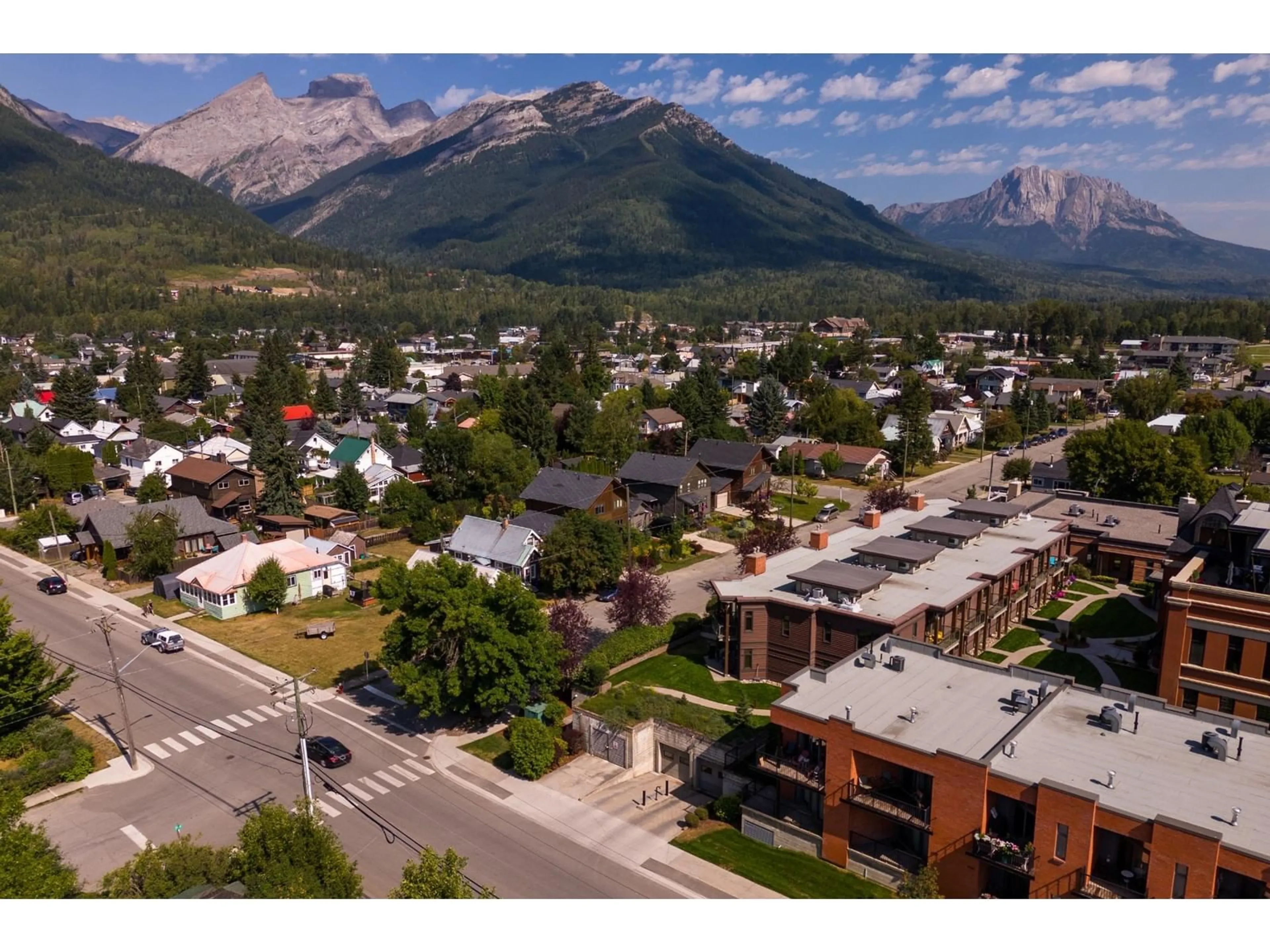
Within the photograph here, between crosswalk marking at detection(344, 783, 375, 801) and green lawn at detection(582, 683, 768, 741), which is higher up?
green lawn at detection(582, 683, 768, 741)

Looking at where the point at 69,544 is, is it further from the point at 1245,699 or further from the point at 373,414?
the point at 1245,699

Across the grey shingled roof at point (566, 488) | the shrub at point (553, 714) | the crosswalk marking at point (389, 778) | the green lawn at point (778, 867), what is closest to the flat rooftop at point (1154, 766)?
the green lawn at point (778, 867)

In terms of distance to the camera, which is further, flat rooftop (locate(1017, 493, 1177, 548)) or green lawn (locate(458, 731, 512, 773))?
flat rooftop (locate(1017, 493, 1177, 548))

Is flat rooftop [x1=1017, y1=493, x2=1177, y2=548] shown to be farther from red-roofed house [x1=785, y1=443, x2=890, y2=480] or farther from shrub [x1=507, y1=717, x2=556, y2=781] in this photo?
shrub [x1=507, y1=717, x2=556, y2=781]

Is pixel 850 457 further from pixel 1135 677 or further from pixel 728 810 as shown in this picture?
pixel 728 810

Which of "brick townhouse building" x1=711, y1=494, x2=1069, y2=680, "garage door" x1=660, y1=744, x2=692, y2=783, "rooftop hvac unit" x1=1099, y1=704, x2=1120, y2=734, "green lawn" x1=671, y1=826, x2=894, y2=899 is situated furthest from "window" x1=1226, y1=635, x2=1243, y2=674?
"garage door" x1=660, y1=744, x2=692, y2=783

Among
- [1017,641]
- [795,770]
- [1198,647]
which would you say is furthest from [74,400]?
[1198,647]

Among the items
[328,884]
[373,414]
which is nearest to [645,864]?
[328,884]
